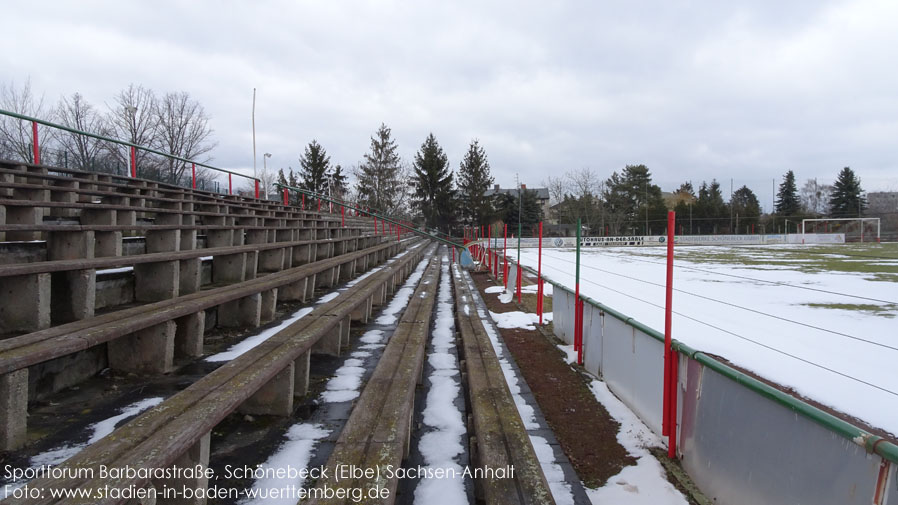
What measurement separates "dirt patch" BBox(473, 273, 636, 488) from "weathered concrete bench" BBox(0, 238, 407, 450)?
2695 millimetres

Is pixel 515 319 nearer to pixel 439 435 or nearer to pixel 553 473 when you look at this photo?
pixel 439 435

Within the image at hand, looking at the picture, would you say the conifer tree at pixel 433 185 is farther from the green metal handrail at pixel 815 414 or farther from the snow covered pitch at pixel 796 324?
the green metal handrail at pixel 815 414

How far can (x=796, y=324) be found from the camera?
6.60 metres

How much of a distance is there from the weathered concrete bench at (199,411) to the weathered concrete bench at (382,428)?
20.5 inches

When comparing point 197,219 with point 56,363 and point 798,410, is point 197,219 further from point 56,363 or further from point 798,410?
point 798,410

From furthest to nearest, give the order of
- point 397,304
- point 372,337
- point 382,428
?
point 397,304 → point 372,337 → point 382,428

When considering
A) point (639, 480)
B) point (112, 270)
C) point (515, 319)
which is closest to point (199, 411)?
point (639, 480)

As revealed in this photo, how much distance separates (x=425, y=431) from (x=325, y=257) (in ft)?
20.9

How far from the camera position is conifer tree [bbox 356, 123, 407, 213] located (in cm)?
4412

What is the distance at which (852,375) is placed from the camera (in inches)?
171

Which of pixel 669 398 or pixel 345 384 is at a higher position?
pixel 669 398

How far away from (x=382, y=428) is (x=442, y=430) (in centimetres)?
64

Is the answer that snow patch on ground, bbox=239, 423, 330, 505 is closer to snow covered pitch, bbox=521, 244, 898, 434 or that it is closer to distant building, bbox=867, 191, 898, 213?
snow covered pitch, bbox=521, 244, 898, 434

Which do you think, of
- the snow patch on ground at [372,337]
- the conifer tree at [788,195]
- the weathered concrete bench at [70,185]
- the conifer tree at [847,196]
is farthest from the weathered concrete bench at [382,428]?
the conifer tree at [788,195]
